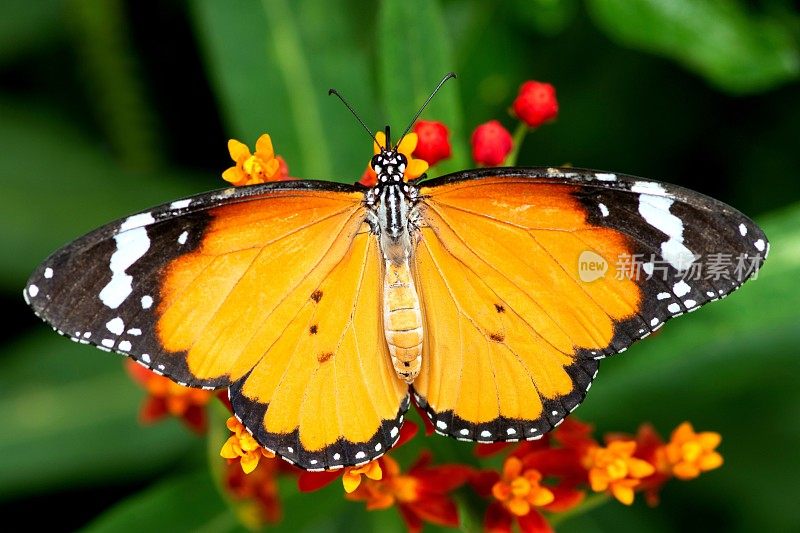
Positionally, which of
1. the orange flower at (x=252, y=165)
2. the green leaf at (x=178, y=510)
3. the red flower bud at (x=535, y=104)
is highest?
the red flower bud at (x=535, y=104)

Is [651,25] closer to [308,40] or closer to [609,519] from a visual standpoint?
[308,40]

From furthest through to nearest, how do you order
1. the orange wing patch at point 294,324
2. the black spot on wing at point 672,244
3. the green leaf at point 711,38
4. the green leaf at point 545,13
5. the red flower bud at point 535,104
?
the green leaf at point 545,13
the green leaf at point 711,38
the red flower bud at point 535,104
the orange wing patch at point 294,324
the black spot on wing at point 672,244

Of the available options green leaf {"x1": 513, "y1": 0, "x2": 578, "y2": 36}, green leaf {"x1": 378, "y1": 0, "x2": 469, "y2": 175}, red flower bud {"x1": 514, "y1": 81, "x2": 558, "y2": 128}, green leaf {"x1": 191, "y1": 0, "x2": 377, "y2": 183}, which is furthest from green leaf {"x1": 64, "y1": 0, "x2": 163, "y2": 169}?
red flower bud {"x1": 514, "y1": 81, "x2": 558, "y2": 128}

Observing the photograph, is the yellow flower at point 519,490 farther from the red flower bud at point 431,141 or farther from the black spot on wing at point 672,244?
the red flower bud at point 431,141

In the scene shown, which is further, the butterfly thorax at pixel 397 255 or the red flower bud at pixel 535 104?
the red flower bud at pixel 535 104

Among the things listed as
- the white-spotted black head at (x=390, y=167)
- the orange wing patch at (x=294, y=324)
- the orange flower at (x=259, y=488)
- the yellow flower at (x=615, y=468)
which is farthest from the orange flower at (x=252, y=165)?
the yellow flower at (x=615, y=468)

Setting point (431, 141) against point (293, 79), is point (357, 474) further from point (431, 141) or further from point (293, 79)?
point (293, 79)

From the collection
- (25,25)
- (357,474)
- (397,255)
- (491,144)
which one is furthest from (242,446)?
(25,25)

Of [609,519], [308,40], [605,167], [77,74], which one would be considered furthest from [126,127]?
[609,519]
